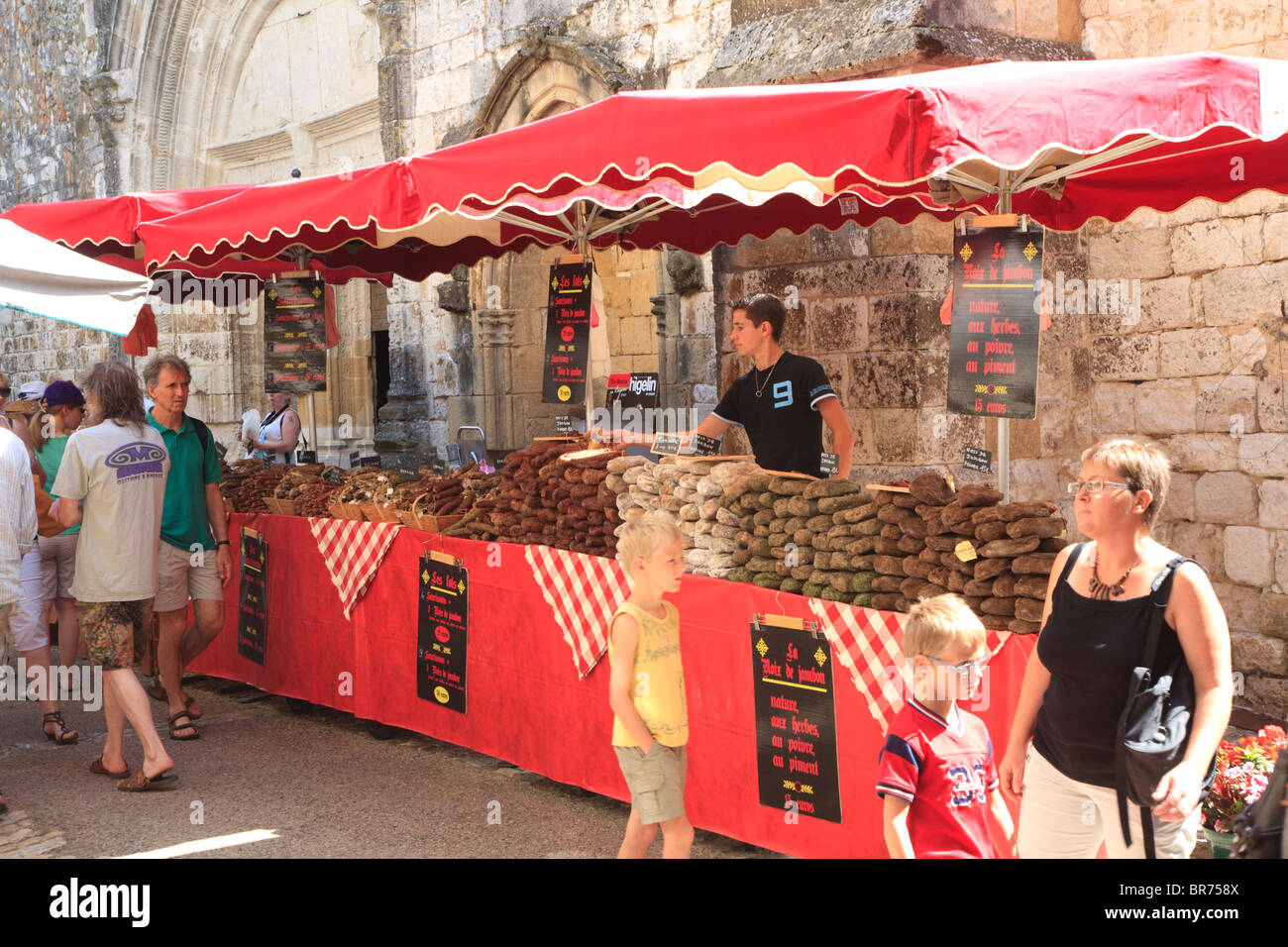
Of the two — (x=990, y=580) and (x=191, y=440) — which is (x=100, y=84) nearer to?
(x=191, y=440)

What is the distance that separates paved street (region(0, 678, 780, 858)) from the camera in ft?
15.6

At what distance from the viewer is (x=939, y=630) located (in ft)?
9.37

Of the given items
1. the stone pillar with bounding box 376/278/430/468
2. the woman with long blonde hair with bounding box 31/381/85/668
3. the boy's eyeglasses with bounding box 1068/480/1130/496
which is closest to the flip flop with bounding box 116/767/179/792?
the woman with long blonde hair with bounding box 31/381/85/668

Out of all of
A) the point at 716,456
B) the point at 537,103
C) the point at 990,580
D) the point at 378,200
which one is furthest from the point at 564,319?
the point at 537,103

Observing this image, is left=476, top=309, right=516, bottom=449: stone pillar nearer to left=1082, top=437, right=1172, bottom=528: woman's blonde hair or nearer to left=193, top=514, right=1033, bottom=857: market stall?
left=193, top=514, right=1033, bottom=857: market stall

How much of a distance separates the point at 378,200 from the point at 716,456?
1864 mm

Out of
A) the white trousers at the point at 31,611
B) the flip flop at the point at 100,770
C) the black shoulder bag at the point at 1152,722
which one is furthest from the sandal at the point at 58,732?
the black shoulder bag at the point at 1152,722

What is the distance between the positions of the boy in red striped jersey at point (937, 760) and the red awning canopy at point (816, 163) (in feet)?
4.54

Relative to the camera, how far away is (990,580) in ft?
12.5

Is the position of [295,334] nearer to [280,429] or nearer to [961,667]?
[280,429]

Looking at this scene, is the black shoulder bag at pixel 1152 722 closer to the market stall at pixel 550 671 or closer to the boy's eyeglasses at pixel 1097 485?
the boy's eyeglasses at pixel 1097 485

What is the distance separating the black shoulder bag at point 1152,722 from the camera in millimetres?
2725

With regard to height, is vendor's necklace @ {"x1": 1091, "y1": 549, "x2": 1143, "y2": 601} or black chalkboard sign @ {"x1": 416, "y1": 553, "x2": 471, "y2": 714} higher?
vendor's necklace @ {"x1": 1091, "y1": 549, "x2": 1143, "y2": 601}

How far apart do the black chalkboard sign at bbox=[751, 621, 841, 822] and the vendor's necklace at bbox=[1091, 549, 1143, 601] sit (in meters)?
1.36
